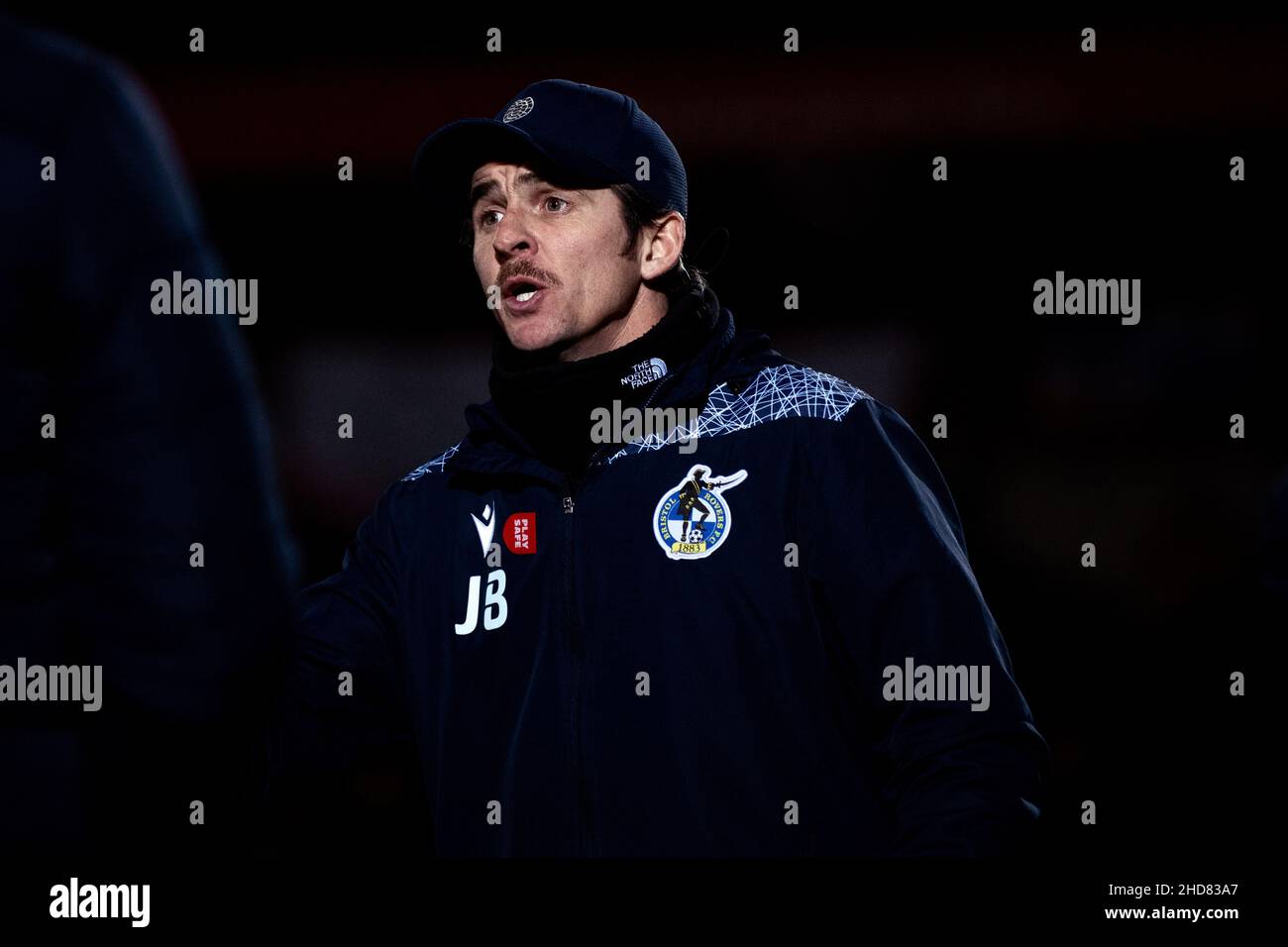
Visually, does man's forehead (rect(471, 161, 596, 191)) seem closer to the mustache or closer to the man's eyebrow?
the man's eyebrow

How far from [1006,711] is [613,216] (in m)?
1.08

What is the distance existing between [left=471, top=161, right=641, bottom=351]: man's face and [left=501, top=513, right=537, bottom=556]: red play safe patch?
31cm

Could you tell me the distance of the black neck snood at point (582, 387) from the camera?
198cm

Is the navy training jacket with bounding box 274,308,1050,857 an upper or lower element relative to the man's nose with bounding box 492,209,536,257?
lower

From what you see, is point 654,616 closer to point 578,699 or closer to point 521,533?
point 578,699

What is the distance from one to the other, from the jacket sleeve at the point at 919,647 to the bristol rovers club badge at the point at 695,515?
16cm

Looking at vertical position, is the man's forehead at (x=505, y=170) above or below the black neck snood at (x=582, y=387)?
above

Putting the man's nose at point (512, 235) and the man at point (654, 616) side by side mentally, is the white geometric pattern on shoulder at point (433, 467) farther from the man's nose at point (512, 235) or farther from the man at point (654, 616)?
the man's nose at point (512, 235)

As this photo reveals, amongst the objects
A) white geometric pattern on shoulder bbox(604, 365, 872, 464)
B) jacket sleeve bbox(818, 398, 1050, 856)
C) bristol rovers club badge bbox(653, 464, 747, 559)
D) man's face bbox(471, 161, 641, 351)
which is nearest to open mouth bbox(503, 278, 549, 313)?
man's face bbox(471, 161, 641, 351)

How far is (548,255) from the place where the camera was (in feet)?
7.04

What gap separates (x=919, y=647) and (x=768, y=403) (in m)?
0.47

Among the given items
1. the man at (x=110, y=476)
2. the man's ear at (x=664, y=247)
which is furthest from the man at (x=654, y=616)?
the man at (x=110, y=476)

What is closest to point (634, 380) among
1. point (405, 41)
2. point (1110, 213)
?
point (405, 41)

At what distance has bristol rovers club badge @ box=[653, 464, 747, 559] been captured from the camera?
187 cm
